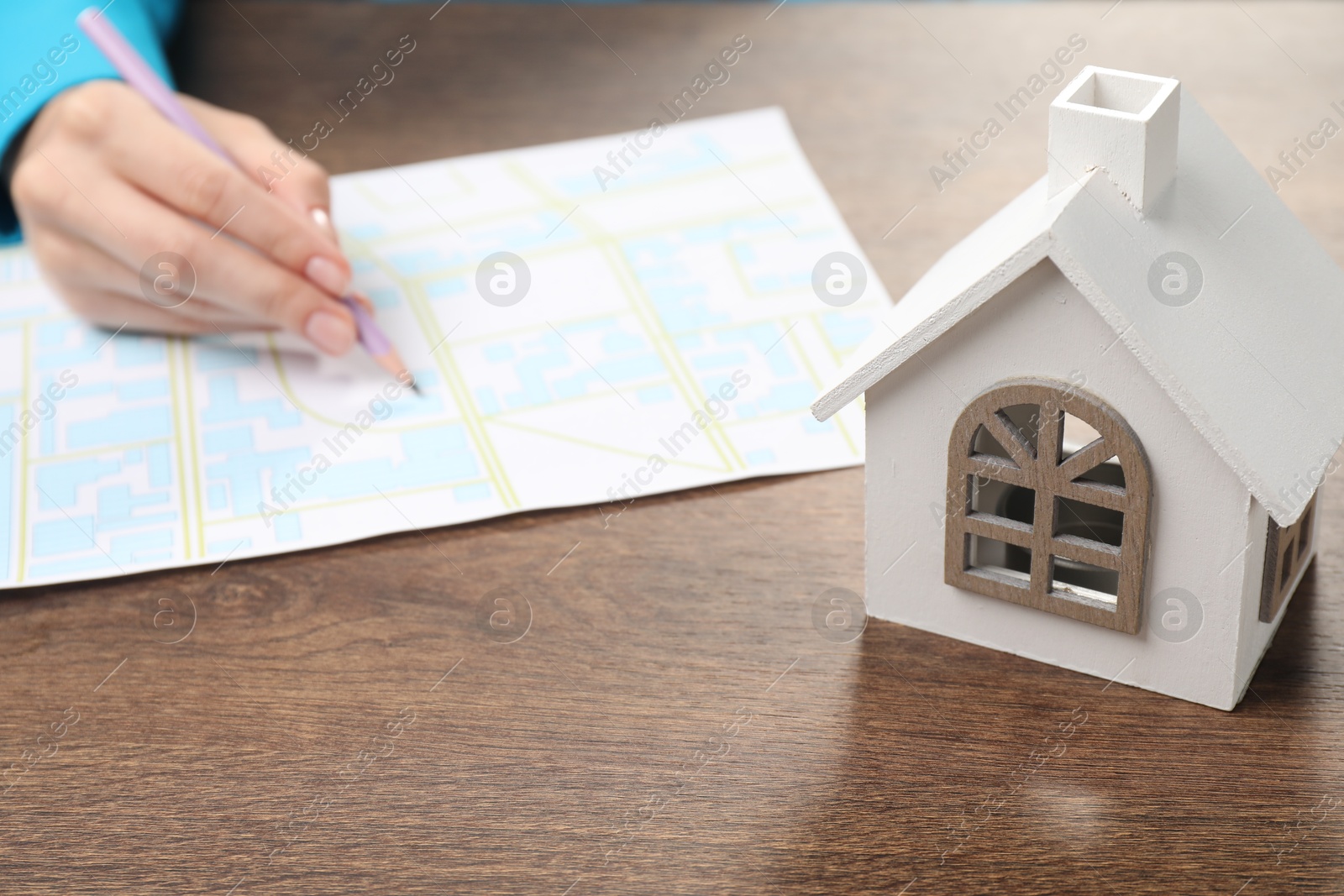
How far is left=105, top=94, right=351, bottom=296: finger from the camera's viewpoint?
1.17m

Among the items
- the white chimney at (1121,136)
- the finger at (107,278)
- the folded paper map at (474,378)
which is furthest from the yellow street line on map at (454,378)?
the white chimney at (1121,136)

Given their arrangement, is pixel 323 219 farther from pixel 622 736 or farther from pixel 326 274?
pixel 622 736

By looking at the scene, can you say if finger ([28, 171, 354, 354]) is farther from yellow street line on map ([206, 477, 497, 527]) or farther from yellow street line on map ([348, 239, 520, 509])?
yellow street line on map ([206, 477, 497, 527])

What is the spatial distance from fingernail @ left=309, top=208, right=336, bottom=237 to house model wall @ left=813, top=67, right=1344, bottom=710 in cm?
61

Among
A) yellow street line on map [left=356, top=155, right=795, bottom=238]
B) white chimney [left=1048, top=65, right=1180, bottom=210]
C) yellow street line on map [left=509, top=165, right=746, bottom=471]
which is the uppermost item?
yellow street line on map [left=356, top=155, right=795, bottom=238]

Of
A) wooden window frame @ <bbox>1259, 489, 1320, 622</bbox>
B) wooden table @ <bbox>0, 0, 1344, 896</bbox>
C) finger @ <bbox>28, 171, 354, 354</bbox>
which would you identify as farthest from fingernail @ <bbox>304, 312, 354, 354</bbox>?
wooden window frame @ <bbox>1259, 489, 1320, 622</bbox>

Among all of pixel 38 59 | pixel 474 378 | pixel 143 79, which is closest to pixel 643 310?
pixel 474 378

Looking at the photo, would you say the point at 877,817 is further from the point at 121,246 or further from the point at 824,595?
the point at 121,246

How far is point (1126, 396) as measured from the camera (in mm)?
744

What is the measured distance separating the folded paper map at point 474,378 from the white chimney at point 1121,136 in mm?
338

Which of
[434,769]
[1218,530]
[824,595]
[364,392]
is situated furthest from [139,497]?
[1218,530]

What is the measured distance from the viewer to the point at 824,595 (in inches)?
36.0

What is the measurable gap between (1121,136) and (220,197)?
781 mm

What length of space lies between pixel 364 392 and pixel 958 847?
649mm
